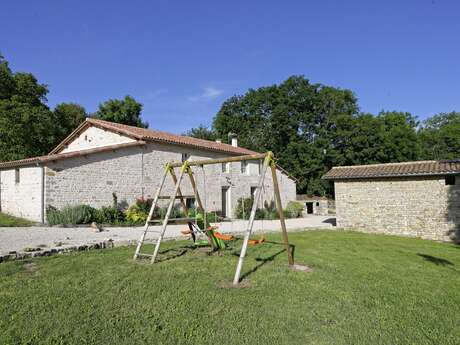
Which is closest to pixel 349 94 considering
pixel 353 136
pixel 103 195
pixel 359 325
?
pixel 353 136

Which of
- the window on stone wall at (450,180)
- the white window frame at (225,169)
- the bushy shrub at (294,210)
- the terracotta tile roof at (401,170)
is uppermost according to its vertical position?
the white window frame at (225,169)

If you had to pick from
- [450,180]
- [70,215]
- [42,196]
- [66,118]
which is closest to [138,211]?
[70,215]

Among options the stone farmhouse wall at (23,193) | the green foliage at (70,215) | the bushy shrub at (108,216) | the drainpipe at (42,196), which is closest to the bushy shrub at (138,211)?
the bushy shrub at (108,216)

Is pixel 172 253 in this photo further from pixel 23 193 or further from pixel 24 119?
pixel 24 119

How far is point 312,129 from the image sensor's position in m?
37.7

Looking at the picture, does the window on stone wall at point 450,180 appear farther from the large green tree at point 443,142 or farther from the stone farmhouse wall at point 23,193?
the large green tree at point 443,142

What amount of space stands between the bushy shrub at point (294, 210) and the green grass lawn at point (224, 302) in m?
16.1

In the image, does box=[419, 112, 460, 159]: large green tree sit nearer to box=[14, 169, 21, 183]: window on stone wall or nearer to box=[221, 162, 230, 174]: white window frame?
box=[221, 162, 230, 174]: white window frame

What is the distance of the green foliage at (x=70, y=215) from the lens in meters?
13.7

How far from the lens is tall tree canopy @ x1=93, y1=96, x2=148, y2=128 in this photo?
108 ft

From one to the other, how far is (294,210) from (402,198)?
10533 mm

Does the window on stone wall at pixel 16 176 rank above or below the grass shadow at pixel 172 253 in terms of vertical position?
above

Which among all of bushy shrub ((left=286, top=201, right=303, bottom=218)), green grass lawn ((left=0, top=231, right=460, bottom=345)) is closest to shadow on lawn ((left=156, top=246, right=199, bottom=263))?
green grass lawn ((left=0, top=231, right=460, bottom=345))

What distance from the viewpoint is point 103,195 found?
15.6 metres
